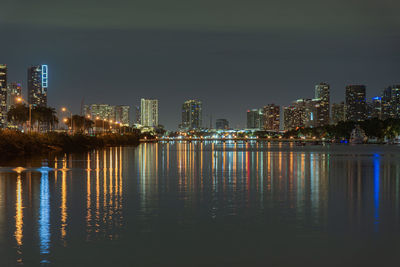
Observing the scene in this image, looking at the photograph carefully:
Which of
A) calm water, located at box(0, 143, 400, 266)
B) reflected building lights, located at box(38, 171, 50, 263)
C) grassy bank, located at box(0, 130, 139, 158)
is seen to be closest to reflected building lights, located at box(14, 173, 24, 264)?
calm water, located at box(0, 143, 400, 266)

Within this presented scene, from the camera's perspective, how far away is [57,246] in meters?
13.0

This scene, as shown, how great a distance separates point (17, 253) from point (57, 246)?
104 cm

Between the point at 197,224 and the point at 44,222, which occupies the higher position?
the point at 44,222

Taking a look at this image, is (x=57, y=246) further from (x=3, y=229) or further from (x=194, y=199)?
(x=194, y=199)

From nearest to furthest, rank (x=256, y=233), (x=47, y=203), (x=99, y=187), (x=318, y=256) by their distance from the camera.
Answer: (x=318, y=256), (x=256, y=233), (x=47, y=203), (x=99, y=187)

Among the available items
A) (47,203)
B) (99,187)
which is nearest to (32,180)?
(99,187)

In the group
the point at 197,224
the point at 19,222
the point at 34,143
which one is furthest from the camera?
the point at 34,143

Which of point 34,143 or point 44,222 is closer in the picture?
point 44,222

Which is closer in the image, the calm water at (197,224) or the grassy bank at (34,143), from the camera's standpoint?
the calm water at (197,224)

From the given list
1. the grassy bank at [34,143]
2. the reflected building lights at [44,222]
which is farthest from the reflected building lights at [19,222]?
the grassy bank at [34,143]

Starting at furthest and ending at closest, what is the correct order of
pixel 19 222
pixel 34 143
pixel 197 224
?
1. pixel 34 143
2. pixel 197 224
3. pixel 19 222

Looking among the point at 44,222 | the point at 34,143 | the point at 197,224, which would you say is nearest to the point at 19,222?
the point at 44,222

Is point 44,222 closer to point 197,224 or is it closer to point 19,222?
point 19,222

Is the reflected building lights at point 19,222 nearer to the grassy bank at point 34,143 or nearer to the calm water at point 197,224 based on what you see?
the calm water at point 197,224
